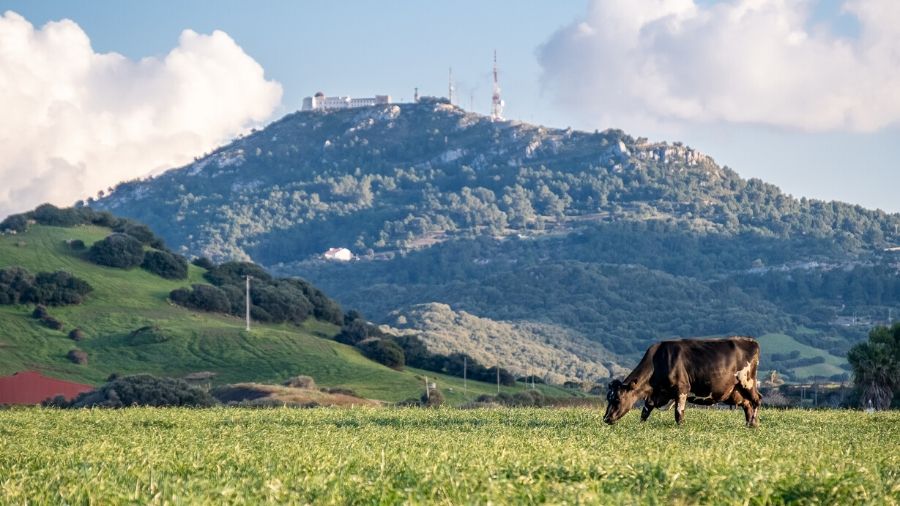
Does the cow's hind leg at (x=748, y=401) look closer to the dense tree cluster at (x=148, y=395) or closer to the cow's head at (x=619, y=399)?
the cow's head at (x=619, y=399)

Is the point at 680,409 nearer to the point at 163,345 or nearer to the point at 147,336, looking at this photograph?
the point at 163,345

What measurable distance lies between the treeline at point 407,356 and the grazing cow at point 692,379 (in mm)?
88692

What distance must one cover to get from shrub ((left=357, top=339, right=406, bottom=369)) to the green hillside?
141cm

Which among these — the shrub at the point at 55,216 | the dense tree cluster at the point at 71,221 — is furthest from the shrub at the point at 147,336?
the shrub at the point at 55,216

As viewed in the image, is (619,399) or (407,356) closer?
(619,399)

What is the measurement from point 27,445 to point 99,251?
397 ft

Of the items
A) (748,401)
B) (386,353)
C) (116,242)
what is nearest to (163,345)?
(386,353)

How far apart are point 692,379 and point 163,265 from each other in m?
118

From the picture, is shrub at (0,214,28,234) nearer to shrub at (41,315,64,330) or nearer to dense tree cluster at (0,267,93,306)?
dense tree cluster at (0,267,93,306)

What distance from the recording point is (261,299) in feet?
459

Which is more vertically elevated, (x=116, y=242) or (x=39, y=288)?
(x=116, y=242)

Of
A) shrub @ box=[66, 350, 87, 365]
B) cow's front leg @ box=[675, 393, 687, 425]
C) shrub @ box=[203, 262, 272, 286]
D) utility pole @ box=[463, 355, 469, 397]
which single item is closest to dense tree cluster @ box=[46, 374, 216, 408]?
cow's front leg @ box=[675, 393, 687, 425]

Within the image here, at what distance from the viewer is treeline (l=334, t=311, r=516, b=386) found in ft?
405

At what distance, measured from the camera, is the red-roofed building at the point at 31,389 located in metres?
83.8
